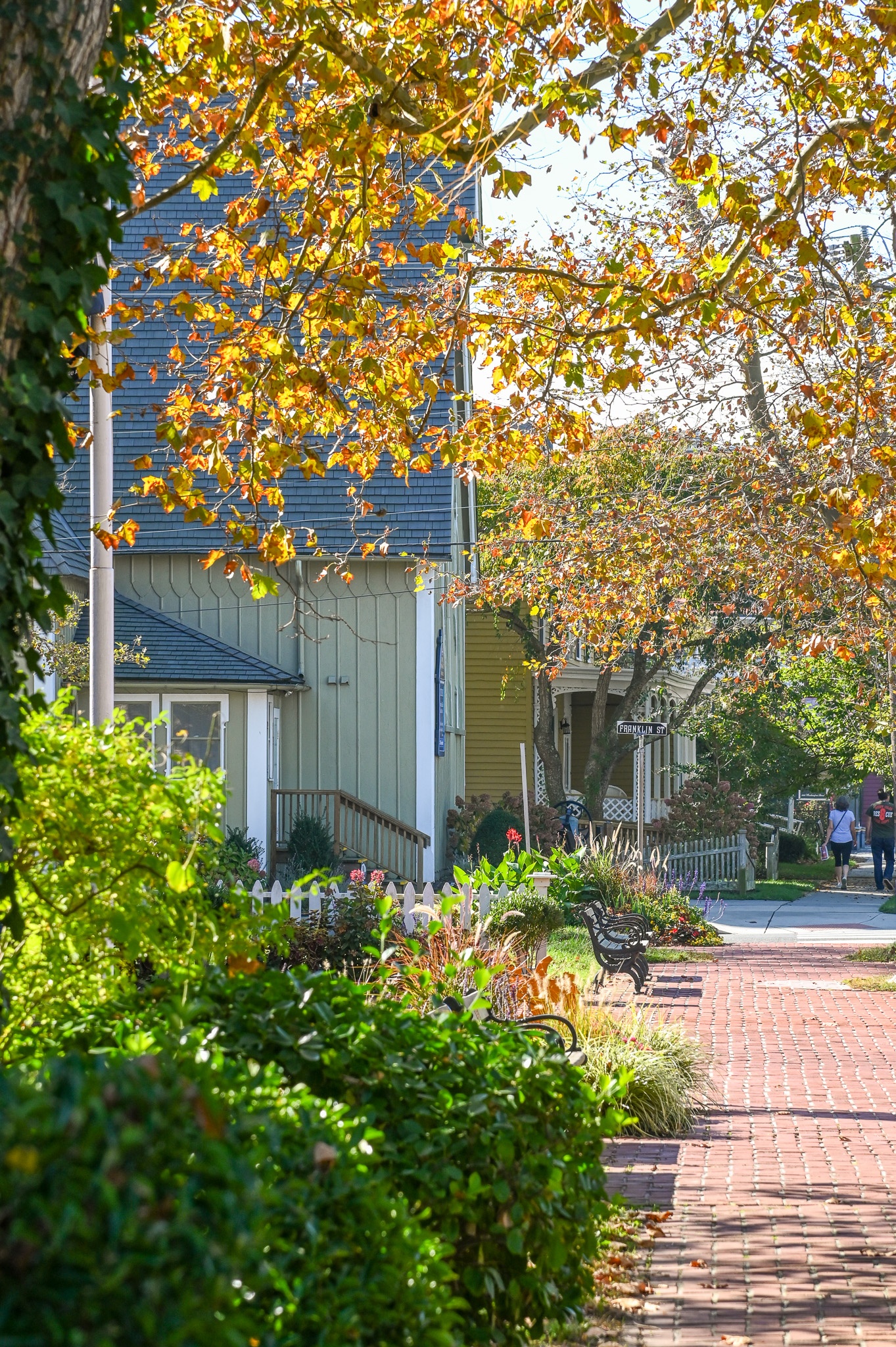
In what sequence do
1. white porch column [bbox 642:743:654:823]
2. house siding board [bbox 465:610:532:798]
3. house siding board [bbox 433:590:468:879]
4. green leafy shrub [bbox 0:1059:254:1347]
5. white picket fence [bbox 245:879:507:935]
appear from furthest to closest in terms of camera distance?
white porch column [bbox 642:743:654:823]
house siding board [bbox 465:610:532:798]
house siding board [bbox 433:590:468:879]
white picket fence [bbox 245:879:507:935]
green leafy shrub [bbox 0:1059:254:1347]

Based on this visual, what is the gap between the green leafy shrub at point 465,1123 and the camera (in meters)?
3.84

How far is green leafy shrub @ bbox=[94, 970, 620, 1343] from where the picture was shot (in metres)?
3.84

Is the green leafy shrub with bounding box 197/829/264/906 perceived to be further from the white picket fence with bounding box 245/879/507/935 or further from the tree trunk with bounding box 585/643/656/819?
the tree trunk with bounding box 585/643/656/819

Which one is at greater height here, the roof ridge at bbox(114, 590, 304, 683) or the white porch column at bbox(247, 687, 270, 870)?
the roof ridge at bbox(114, 590, 304, 683)

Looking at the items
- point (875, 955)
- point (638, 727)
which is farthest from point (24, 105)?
point (875, 955)

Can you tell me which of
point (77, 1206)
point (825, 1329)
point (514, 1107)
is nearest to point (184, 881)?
point (514, 1107)

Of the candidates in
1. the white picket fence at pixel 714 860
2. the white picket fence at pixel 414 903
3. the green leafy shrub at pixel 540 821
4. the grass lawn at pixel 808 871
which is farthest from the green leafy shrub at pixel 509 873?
the grass lawn at pixel 808 871

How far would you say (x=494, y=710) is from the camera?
30.8m

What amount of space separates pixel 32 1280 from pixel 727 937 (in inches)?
750

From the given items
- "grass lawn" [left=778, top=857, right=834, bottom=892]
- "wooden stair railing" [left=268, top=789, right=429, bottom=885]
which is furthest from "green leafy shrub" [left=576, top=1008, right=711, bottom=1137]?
"grass lawn" [left=778, top=857, right=834, bottom=892]

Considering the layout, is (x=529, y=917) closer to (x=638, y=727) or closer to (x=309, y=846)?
(x=309, y=846)

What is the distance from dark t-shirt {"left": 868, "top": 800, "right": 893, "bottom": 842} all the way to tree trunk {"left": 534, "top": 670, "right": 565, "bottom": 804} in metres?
6.48

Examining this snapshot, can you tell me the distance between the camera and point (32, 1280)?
6.82 ft

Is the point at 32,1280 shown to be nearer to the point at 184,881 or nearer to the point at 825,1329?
the point at 184,881
